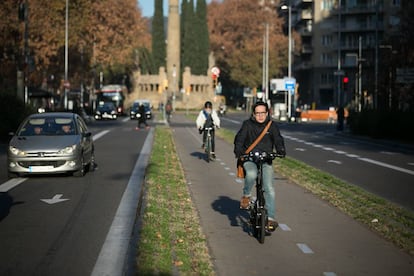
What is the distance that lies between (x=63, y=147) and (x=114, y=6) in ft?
156

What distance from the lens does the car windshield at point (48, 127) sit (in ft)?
61.9

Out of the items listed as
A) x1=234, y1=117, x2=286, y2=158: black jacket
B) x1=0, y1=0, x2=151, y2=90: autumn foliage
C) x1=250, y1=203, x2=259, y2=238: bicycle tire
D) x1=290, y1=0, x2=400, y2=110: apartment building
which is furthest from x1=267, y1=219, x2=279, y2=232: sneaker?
x1=290, y1=0, x2=400, y2=110: apartment building

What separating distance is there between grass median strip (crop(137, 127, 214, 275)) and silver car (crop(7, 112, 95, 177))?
202cm

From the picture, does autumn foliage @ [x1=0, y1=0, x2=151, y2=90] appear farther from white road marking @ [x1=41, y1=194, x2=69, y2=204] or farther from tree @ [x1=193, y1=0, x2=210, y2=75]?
tree @ [x1=193, y1=0, x2=210, y2=75]

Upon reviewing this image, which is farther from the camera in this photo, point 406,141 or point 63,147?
point 406,141

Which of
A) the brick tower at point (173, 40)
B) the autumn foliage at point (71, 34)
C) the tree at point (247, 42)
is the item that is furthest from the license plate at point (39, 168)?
the brick tower at point (173, 40)

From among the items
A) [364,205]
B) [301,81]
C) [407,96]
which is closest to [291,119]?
[407,96]

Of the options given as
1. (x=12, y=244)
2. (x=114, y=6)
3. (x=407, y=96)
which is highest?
(x=114, y=6)

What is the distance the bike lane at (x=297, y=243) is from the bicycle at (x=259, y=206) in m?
0.16

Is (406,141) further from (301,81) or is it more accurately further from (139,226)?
(301,81)

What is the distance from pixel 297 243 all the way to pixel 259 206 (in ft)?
2.22

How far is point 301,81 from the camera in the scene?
370 ft

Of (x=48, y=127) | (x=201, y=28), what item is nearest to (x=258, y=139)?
(x=48, y=127)

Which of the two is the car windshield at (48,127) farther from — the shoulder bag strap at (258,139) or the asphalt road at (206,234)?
the shoulder bag strap at (258,139)
